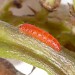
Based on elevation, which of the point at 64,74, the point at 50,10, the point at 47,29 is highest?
the point at 50,10

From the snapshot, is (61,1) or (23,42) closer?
(23,42)

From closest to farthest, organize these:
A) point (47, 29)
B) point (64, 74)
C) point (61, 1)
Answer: point (64, 74)
point (47, 29)
point (61, 1)

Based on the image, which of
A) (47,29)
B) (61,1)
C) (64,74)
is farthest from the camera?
(61,1)

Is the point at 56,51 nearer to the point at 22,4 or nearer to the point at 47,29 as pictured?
the point at 47,29

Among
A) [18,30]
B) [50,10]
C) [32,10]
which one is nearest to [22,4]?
[32,10]

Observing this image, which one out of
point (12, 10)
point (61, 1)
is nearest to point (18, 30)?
point (12, 10)

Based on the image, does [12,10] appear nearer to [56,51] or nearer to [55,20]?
[55,20]

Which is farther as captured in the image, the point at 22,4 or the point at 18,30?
the point at 22,4

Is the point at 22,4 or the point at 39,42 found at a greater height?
the point at 22,4

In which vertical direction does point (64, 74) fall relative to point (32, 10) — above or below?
below
